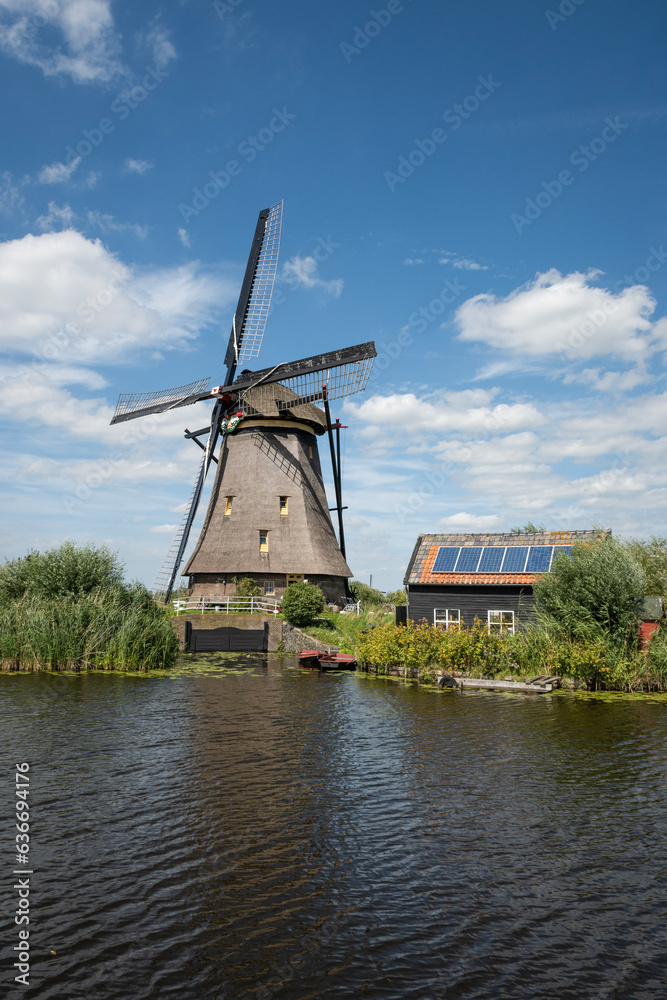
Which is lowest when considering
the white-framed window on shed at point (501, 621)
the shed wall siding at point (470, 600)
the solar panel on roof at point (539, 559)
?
the white-framed window on shed at point (501, 621)

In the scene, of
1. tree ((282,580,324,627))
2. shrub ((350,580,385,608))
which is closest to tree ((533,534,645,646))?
tree ((282,580,324,627))

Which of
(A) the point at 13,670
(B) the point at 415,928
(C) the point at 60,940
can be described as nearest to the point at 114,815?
(C) the point at 60,940

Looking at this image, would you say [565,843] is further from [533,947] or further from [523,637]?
[523,637]

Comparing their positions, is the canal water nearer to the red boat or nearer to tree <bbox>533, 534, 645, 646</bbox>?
tree <bbox>533, 534, 645, 646</bbox>

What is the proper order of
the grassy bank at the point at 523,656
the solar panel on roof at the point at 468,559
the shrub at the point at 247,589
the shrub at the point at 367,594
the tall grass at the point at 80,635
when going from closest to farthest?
1. the grassy bank at the point at 523,656
2. the tall grass at the point at 80,635
3. the solar panel on roof at the point at 468,559
4. the shrub at the point at 247,589
5. the shrub at the point at 367,594

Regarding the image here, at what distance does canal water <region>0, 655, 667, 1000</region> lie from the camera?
534cm

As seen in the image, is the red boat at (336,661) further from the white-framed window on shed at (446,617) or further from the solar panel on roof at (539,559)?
the solar panel on roof at (539,559)

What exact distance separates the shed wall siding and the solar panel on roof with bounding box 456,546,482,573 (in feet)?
2.59

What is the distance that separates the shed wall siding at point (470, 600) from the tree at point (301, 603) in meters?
5.52

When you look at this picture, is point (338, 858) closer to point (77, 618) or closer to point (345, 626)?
point (77, 618)

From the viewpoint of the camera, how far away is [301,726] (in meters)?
14.1

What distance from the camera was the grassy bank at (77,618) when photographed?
71.4ft

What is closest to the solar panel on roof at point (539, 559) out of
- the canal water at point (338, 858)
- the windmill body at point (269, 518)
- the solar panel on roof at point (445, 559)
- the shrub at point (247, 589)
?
the solar panel on roof at point (445, 559)

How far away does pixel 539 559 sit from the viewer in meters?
25.4
